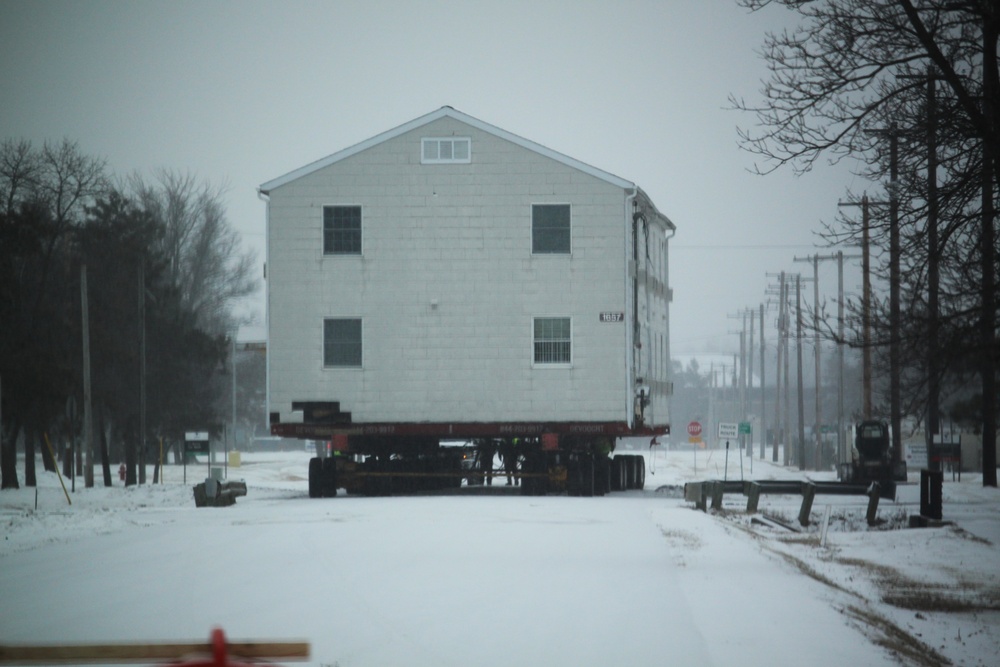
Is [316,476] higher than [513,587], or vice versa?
[513,587]

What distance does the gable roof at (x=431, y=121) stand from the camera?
3325cm

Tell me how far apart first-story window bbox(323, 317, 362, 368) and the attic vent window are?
4.57 meters

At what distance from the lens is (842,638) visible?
11.5m

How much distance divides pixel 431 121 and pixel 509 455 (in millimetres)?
8850

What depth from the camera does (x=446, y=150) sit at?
3362 centimetres

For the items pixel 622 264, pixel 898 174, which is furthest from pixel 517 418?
pixel 898 174

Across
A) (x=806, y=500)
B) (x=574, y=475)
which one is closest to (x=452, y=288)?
(x=574, y=475)

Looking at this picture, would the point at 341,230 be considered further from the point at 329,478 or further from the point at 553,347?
the point at 329,478

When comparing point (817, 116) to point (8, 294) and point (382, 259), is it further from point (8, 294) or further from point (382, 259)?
point (8, 294)

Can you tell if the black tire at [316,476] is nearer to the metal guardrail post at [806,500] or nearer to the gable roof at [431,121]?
the gable roof at [431,121]

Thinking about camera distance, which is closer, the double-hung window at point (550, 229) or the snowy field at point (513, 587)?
the snowy field at point (513, 587)

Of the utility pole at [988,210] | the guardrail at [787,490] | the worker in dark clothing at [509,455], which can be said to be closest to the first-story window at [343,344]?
the worker in dark clothing at [509,455]

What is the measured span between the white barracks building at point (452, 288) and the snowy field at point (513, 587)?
720 cm

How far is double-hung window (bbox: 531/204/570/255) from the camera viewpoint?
33.2 meters
